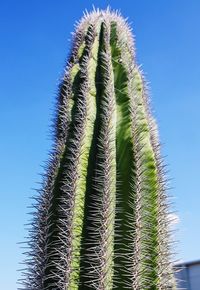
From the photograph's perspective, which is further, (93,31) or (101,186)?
(93,31)

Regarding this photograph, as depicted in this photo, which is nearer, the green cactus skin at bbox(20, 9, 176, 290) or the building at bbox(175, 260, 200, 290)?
the green cactus skin at bbox(20, 9, 176, 290)

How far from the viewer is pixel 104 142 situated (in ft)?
7.48

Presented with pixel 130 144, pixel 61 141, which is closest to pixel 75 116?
pixel 61 141

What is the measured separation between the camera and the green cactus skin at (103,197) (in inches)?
82.0

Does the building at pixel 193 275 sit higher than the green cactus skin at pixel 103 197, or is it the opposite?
the building at pixel 193 275

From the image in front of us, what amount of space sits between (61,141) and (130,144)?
1.13ft

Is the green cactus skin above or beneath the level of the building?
beneath

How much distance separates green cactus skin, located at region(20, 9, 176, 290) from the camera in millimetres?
2082

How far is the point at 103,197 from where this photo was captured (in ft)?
7.02

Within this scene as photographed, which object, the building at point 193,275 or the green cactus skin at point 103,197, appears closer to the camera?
the green cactus skin at point 103,197

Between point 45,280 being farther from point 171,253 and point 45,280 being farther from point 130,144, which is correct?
point 130,144

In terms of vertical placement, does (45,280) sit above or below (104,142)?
below

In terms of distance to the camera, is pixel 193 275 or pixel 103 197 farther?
pixel 193 275

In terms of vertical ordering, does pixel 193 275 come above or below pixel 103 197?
above
